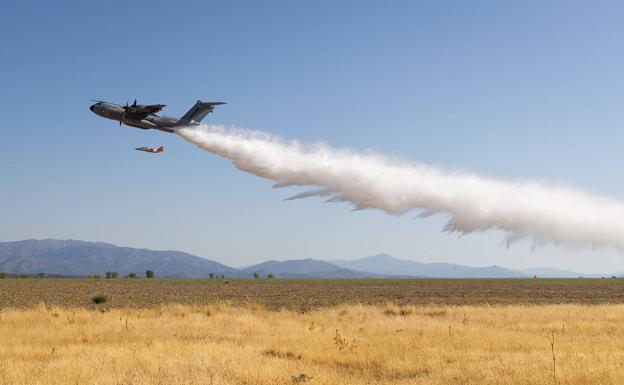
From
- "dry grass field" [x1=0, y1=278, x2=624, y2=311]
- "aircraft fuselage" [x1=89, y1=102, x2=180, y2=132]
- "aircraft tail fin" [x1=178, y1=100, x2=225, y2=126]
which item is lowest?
"dry grass field" [x1=0, y1=278, x2=624, y2=311]

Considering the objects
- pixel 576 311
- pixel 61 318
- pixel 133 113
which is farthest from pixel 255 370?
pixel 133 113

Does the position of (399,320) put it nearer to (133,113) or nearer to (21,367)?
(21,367)

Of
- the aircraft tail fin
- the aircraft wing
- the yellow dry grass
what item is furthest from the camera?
the aircraft tail fin

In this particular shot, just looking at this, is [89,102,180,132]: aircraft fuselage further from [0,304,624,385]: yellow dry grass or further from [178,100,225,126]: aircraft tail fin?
[0,304,624,385]: yellow dry grass

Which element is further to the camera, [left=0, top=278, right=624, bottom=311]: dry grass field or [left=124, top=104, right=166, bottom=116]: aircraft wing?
[left=0, top=278, right=624, bottom=311]: dry grass field

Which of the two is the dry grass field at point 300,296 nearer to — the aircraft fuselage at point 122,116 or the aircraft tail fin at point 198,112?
the aircraft fuselage at point 122,116

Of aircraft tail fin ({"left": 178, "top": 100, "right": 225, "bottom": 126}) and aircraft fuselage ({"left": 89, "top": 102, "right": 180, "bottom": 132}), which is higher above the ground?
aircraft tail fin ({"left": 178, "top": 100, "right": 225, "bottom": 126})

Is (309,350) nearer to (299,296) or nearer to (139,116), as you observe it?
(139,116)

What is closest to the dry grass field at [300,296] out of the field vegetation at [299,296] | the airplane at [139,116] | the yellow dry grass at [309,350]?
the field vegetation at [299,296]

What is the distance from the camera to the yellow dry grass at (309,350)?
14.8 metres

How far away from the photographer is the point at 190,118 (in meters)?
49.4

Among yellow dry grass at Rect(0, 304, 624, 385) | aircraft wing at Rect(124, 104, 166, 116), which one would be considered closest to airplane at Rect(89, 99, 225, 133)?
aircraft wing at Rect(124, 104, 166, 116)

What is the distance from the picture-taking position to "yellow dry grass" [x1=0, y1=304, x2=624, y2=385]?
1482 cm

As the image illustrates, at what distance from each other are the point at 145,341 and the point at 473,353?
461 inches
